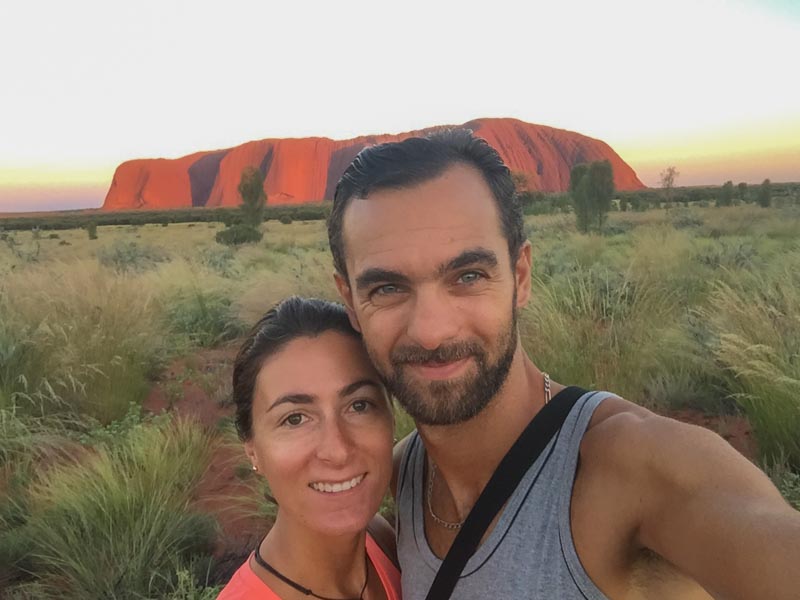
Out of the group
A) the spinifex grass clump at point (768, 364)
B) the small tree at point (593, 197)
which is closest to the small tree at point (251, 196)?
the small tree at point (593, 197)

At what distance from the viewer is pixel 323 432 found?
188 centimetres

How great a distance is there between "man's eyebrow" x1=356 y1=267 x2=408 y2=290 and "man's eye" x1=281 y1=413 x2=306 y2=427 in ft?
1.36

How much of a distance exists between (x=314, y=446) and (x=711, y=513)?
104 cm

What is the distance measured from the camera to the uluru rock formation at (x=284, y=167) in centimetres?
10619

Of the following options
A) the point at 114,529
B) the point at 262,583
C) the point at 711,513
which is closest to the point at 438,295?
the point at 711,513

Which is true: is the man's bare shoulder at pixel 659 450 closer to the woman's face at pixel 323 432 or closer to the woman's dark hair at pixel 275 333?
the woman's face at pixel 323 432

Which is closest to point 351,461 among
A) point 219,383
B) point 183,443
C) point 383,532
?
point 383,532

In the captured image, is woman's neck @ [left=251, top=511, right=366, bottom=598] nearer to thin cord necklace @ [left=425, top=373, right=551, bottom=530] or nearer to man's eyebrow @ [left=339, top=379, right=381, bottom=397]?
thin cord necklace @ [left=425, top=373, right=551, bottom=530]

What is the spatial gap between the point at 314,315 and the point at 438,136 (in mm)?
643

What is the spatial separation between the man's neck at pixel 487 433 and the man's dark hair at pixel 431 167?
360 millimetres

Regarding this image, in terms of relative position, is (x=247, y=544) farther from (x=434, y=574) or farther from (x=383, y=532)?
(x=434, y=574)

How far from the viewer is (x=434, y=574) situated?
5.57 ft

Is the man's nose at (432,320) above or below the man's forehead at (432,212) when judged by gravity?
below

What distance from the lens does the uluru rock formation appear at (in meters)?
106
